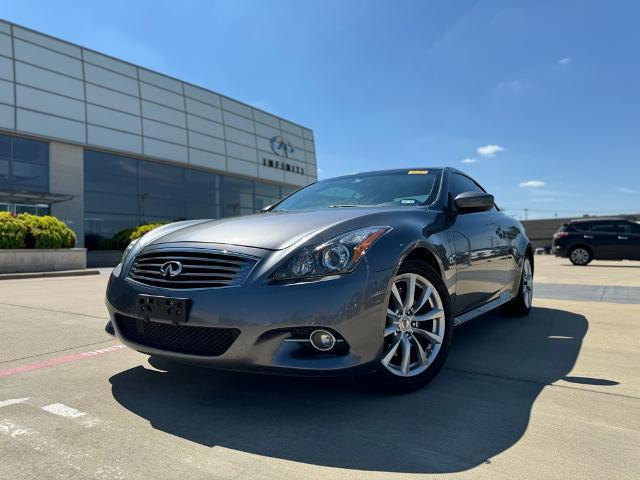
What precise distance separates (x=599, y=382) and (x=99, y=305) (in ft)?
19.4

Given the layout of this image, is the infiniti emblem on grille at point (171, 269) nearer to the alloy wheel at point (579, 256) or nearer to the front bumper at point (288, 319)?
the front bumper at point (288, 319)

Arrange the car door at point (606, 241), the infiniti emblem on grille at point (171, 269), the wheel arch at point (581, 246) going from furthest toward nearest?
the wheel arch at point (581, 246)
the car door at point (606, 241)
the infiniti emblem on grille at point (171, 269)

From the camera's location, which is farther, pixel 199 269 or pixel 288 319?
pixel 199 269

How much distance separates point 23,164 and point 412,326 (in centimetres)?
2121

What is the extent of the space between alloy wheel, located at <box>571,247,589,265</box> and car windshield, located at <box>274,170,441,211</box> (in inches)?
584

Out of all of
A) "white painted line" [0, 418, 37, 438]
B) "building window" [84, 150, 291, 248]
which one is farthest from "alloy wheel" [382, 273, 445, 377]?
"building window" [84, 150, 291, 248]

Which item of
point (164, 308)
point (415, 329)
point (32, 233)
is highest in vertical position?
point (32, 233)

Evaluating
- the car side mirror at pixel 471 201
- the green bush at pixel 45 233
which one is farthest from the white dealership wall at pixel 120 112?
the car side mirror at pixel 471 201

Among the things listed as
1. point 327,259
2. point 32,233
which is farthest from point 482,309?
point 32,233

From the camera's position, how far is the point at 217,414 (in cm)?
252

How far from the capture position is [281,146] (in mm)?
32688

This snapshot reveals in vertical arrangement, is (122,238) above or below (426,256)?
above

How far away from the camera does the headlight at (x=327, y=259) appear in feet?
8.07

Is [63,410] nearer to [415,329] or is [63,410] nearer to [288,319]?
[288,319]
